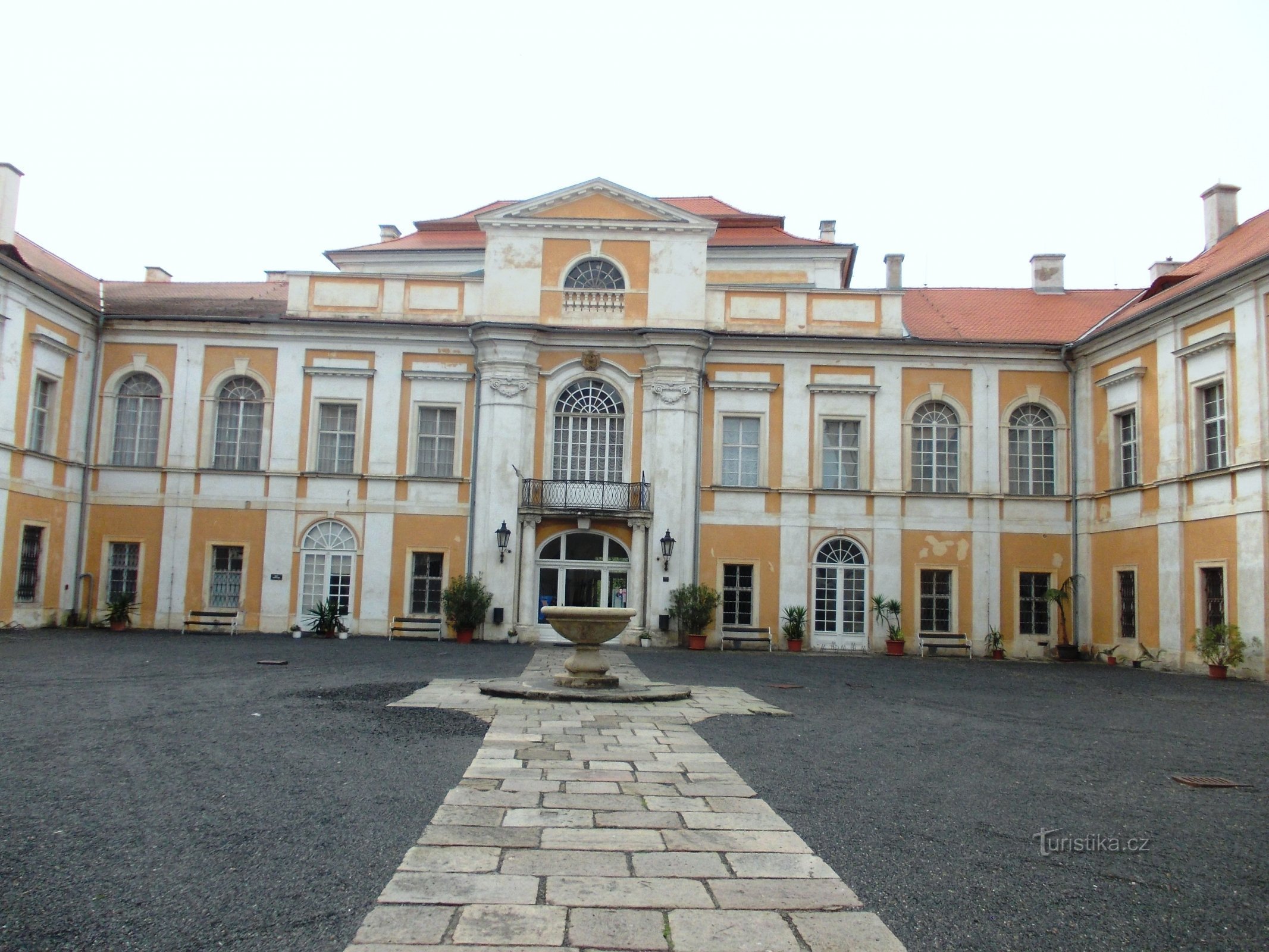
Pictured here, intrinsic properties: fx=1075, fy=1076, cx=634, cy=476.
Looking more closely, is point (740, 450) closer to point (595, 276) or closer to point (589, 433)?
point (589, 433)

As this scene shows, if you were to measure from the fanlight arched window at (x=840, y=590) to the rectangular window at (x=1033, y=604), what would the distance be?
3.66m

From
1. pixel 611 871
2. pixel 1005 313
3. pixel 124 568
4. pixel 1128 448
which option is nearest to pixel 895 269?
pixel 1005 313

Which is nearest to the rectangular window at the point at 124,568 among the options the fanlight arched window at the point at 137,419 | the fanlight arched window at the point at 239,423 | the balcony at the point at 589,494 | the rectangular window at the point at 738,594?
the fanlight arched window at the point at 137,419

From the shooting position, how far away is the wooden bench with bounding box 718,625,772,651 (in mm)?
25234

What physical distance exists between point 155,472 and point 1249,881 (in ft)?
81.8

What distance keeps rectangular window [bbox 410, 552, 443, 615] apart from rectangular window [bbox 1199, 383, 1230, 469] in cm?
1659

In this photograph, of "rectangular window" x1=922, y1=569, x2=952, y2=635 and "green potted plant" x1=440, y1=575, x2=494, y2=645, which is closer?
"green potted plant" x1=440, y1=575, x2=494, y2=645

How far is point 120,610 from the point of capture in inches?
968

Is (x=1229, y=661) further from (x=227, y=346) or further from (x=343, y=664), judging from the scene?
(x=227, y=346)

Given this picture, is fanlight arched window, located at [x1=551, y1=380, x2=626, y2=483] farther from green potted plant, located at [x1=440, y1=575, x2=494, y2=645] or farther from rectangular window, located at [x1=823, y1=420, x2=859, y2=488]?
rectangular window, located at [x1=823, y1=420, x2=859, y2=488]

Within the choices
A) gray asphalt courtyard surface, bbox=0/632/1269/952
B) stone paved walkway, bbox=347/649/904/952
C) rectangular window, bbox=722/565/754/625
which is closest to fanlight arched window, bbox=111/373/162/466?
gray asphalt courtyard surface, bbox=0/632/1269/952

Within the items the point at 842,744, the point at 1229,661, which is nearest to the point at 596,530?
the point at 1229,661

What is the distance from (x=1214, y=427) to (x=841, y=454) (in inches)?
324

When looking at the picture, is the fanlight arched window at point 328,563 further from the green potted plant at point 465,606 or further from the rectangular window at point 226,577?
the green potted plant at point 465,606
